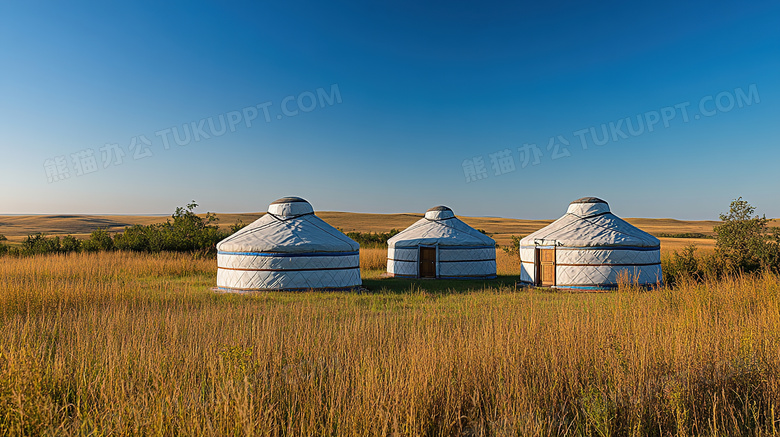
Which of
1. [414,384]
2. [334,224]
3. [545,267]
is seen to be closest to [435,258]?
[545,267]

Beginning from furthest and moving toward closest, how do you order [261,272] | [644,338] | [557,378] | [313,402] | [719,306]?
[261,272] → [719,306] → [644,338] → [557,378] → [313,402]

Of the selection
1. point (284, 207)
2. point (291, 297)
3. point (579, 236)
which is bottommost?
point (291, 297)

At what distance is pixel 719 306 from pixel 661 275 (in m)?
7.47

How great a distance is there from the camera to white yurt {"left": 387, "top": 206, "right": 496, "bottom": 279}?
15008mm

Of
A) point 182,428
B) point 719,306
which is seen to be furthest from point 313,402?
point 719,306

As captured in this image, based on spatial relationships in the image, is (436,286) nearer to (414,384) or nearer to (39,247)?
(414,384)

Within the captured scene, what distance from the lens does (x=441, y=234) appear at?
15422mm

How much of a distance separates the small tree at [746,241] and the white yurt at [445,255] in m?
6.28

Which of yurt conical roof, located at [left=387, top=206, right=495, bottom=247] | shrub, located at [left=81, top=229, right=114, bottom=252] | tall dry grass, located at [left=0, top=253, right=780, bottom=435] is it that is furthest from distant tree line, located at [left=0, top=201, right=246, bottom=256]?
tall dry grass, located at [left=0, top=253, right=780, bottom=435]

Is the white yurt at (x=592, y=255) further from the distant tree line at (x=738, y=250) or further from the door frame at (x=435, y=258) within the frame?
the door frame at (x=435, y=258)

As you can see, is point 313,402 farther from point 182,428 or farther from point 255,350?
point 255,350

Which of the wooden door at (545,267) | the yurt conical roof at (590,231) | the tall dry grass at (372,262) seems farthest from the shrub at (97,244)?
the wooden door at (545,267)

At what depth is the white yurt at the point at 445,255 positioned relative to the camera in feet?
49.2

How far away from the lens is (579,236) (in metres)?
12.3
